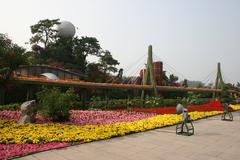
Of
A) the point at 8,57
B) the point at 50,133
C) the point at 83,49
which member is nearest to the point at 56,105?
the point at 50,133

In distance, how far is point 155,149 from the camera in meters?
8.18

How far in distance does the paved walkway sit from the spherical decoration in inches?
1556

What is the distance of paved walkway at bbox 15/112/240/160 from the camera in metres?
7.22

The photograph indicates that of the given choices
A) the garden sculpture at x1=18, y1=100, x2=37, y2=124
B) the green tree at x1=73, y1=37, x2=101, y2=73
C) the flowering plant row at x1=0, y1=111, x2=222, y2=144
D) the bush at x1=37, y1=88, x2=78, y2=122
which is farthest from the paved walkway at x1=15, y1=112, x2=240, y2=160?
the green tree at x1=73, y1=37, x2=101, y2=73

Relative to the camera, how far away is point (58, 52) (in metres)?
43.2

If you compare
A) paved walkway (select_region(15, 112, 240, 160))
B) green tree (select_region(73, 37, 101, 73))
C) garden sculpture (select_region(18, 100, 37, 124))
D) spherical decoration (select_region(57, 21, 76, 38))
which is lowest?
paved walkway (select_region(15, 112, 240, 160))

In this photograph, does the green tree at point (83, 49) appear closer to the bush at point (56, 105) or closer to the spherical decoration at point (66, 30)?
the spherical decoration at point (66, 30)

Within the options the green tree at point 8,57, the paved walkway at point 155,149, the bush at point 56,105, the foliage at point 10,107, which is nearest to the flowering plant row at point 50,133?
the paved walkway at point 155,149

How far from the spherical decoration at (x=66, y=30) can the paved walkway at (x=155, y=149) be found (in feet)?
130

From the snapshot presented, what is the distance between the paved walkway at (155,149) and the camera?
23.7 ft

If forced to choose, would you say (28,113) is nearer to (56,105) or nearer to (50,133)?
(56,105)

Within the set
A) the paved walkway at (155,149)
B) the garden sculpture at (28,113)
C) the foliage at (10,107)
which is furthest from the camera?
the foliage at (10,107)

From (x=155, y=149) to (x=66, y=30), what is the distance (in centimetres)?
4231

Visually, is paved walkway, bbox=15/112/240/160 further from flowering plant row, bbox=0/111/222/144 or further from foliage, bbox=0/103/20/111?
foliage, bbox=0/103/20/111
